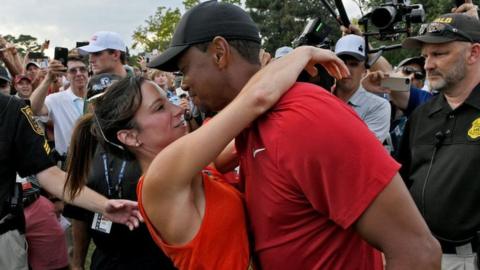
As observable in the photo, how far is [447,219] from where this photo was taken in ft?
10.7

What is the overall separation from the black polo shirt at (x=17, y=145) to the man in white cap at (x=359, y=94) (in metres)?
2.68

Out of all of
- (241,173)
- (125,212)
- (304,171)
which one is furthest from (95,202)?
(304,171)

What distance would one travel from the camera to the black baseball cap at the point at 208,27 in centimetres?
176

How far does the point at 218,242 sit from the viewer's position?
1.71 metres

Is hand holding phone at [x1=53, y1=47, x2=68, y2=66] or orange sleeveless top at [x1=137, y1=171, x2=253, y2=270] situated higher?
orange sleeveless top at [x1=137, y1=171, x2=253, y2=270]

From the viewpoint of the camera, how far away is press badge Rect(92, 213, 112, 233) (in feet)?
9.93

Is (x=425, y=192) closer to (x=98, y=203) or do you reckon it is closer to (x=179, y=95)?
(x=98, y=203)

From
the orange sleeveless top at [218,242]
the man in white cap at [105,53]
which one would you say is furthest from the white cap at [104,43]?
the orange sleeveless top at [218,242]

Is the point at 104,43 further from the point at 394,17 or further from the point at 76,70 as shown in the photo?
the point at 394,17

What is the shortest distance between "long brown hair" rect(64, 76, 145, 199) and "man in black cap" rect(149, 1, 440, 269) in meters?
0.66

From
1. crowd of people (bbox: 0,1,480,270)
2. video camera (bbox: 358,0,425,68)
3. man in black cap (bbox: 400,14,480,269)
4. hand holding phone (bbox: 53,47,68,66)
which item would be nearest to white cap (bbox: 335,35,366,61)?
video camera (bbox: 358,0,425,68)

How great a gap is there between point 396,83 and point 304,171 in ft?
11.4

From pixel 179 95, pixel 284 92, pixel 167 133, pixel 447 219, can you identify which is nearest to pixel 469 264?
pixel 447 219

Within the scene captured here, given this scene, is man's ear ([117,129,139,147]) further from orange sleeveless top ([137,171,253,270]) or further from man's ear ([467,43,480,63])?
man's ear ([467,43,480,63])
